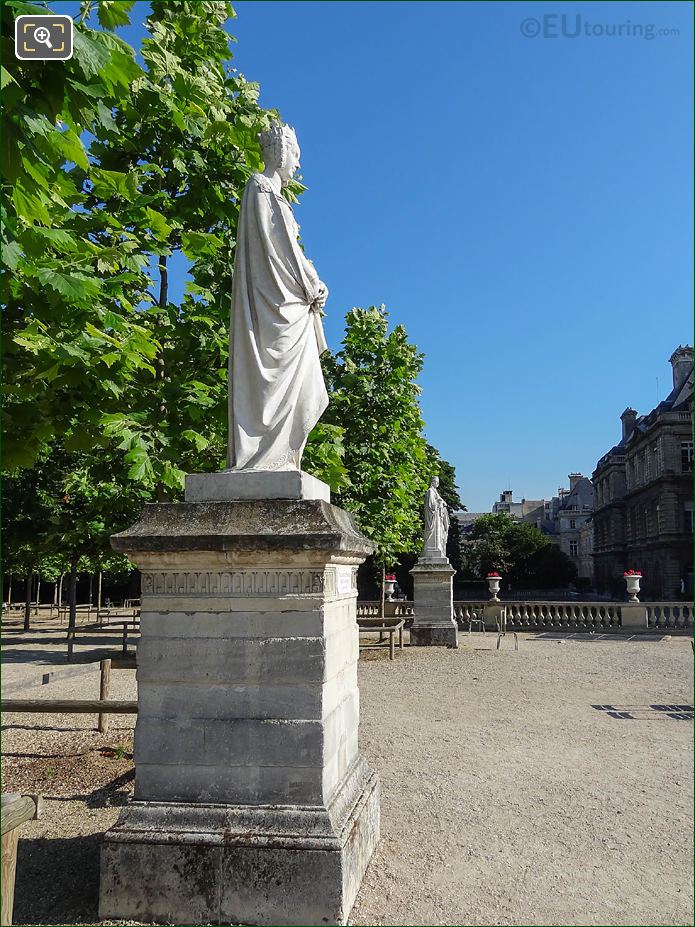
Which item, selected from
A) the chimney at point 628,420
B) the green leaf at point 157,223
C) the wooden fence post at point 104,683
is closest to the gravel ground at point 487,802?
the wooden fence post at point 104,683

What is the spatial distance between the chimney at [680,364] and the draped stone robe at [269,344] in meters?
63.9

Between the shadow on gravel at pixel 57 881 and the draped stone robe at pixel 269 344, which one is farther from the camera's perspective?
the draped stone robe at pixel 269 344

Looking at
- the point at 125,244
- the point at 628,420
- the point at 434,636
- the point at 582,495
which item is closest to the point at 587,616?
the point at 434,636

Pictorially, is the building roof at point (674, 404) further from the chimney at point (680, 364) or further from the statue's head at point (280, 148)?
the statue's head at point (280, 148)

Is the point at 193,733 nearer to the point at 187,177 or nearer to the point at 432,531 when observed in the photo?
the point at 187,177

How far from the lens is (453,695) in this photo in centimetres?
1205

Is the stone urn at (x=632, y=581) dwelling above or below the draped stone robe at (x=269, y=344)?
below

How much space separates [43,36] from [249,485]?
2.57 meters

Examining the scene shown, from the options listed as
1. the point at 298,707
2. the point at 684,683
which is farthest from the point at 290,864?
the point at 684,683

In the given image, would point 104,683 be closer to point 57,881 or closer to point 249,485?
point 57,881

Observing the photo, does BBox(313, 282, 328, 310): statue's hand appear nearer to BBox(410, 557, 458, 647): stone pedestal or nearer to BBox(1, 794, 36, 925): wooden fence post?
BBox(1, 794, 36, 925): wooden fence post

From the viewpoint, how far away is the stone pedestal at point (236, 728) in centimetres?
406

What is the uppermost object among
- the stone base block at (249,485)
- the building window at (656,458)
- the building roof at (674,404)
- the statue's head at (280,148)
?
the building roof at (674,404)

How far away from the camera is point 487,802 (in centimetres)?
646
